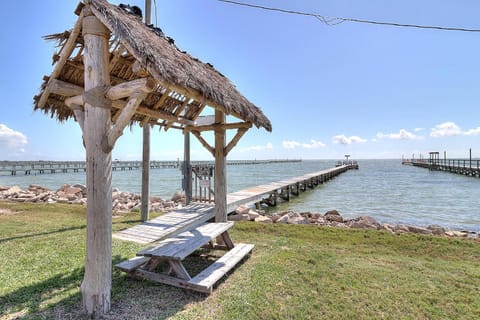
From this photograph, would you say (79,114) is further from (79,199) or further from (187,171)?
(79,199)

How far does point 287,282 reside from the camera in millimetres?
3629

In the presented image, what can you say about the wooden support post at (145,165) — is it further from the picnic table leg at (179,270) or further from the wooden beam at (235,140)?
the picnic table leg at (179,270)

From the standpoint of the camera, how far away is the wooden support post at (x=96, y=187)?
279 cm

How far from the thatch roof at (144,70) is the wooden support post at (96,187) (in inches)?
10.4

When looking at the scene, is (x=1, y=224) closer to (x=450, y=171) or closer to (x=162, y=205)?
(x=162, y=205)

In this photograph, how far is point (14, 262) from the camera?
13.8 feet

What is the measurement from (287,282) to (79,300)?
257cm

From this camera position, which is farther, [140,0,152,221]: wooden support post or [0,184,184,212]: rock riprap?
[0,184,184,212]: rock riprap

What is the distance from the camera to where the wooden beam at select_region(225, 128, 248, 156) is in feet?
17.7

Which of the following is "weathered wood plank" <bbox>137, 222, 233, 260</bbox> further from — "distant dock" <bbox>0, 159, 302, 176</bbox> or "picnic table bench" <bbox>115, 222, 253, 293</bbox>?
"distant dock" <bbox>0, 159, 302, 176</bbox>

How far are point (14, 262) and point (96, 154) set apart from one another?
9.87 feet

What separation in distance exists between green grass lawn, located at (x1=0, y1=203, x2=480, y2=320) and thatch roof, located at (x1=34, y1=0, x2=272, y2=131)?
95.2 inches

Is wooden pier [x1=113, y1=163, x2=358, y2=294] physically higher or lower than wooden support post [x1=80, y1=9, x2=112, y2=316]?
lower

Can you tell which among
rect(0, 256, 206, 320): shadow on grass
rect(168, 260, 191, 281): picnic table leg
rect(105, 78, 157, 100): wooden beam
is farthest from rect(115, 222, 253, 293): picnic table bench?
rect(105, 78, 157, 100): wooden beam
